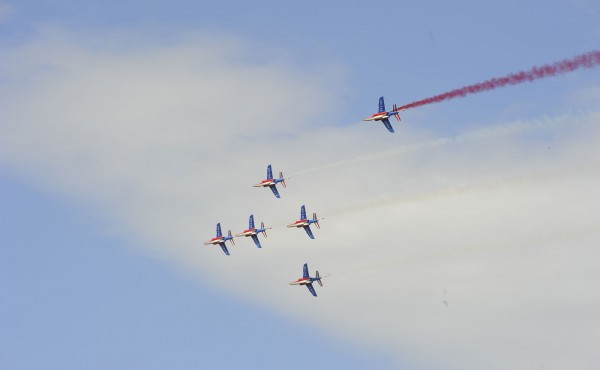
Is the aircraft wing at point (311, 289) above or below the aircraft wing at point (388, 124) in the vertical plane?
below

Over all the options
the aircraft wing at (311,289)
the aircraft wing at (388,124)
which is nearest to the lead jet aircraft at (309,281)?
the aircraft wing at (311,289)

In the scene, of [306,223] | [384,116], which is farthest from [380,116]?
[306,223]

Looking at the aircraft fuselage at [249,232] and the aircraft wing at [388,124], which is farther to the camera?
the aircraft fuselage at [249,232]

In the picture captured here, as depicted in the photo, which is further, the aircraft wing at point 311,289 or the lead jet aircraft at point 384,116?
the aircraft wing at point 311,289

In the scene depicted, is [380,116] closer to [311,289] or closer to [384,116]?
[384,116]

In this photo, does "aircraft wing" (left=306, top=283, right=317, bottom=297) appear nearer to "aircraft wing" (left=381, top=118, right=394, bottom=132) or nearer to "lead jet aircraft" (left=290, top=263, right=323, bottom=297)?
"lead jet aircraft" (left=290, top=263, right=323, bottom=297)

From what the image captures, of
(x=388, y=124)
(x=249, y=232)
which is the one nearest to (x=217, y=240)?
(x=249, y=232)

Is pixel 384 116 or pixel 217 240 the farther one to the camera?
pixel 217 240

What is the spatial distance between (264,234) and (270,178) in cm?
923

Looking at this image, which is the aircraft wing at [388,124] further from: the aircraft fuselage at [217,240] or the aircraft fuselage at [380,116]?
the aircraft fuselage at [217,240]

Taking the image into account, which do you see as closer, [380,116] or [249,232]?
[380,116]

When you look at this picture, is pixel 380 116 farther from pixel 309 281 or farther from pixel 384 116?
pixel 309 281

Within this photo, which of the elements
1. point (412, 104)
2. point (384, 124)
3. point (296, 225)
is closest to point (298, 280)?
point (296, 225)

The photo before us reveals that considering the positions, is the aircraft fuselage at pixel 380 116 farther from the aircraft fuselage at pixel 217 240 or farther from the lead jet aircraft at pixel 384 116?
the aircraft fuselage at pixel 217 240
